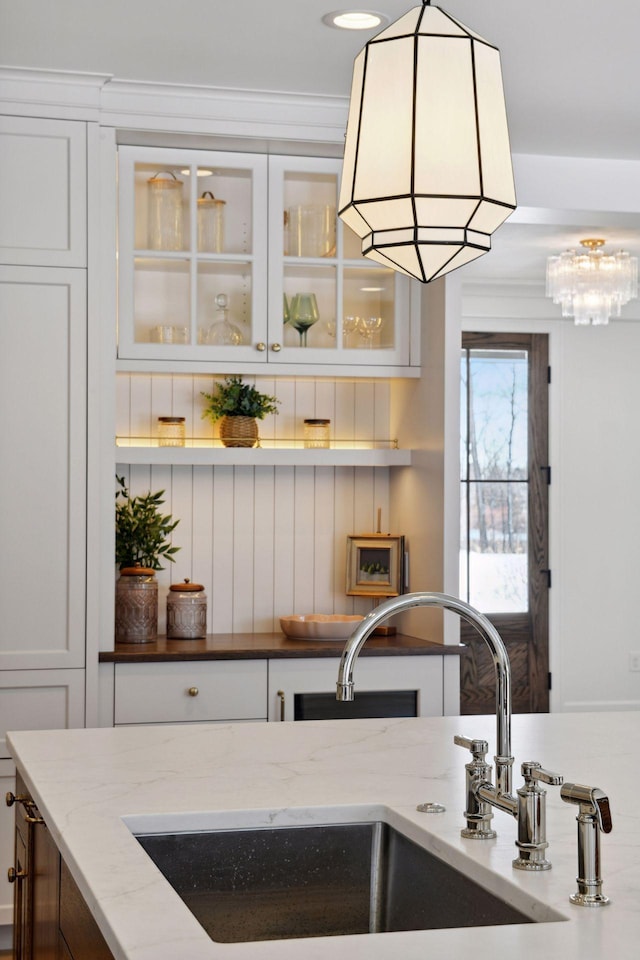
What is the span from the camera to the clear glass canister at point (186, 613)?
12.5ft

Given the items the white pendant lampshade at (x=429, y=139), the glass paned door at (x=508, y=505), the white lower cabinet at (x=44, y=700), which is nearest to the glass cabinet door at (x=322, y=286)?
the white lower cabinet at (x=44, y=700)

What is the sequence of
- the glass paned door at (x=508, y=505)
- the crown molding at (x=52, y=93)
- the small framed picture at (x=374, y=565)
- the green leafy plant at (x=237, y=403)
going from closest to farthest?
the crown molding at (x=52, y=93) < the green leafy plant at (x=237, y=403) < the small framed picture at (x=374, y=565) < the glass paned door at (x=508, y=505)

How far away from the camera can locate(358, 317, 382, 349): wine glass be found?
3.91 m

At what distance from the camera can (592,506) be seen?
6.51m

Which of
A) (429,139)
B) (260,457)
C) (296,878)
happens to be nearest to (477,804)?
(296,878)

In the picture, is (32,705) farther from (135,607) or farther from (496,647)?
(496,647)

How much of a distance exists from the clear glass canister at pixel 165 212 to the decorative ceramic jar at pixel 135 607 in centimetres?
110

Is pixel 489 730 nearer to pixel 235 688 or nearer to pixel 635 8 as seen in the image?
pixel 235 688

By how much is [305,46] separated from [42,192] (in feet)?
3.09

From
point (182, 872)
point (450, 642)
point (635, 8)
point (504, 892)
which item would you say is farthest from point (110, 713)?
point (635, 8)

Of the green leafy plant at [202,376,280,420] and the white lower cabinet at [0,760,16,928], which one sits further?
the green leafy plant at [202,376,280,420]

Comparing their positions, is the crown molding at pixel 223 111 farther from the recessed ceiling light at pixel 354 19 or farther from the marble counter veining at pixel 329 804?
the marble counter veining at pixel 329 804

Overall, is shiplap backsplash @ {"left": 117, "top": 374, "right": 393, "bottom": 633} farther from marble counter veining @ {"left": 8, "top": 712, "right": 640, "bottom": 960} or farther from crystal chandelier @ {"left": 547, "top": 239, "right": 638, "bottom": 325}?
marble counter veining @ {"left": 8, "top": 712, "right": 640, "bottom": 960}

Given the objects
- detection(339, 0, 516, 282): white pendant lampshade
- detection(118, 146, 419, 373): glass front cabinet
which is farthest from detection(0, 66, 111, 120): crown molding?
detection(339, 0, 516, 282): white pendant lampshade
